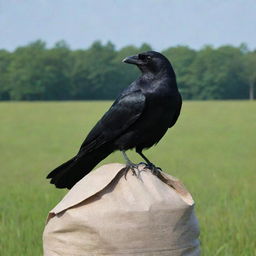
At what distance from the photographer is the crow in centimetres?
286

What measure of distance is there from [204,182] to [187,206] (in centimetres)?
438

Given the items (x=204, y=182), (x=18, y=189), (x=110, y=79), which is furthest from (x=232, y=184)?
(x=110, y=79)

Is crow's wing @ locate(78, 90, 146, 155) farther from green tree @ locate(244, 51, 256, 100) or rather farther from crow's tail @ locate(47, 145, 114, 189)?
green tree @ locate(244, 51, 256, 100)

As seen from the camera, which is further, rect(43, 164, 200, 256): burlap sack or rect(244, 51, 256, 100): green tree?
rect(244, 51, 256, 100): green tree

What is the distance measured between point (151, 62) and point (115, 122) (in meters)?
0.36

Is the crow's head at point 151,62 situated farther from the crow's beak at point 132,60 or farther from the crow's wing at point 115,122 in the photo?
the crow's wing at point 115,122

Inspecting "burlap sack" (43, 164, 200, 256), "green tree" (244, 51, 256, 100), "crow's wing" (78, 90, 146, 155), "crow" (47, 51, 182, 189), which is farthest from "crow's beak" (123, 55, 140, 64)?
"green tree" (244, 51, 256, 100)

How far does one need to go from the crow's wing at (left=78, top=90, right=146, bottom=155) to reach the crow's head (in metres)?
0.13

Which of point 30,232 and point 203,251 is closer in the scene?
point 203,251

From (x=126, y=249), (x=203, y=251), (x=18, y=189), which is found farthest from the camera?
(x=18, y=189)

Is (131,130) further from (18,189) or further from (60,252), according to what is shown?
A: (18,189)

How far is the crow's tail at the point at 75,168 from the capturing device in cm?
283

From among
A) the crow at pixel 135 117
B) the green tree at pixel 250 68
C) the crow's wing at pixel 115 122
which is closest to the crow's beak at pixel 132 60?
the crow at pixel 135 117

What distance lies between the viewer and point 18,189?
20.9 feet
